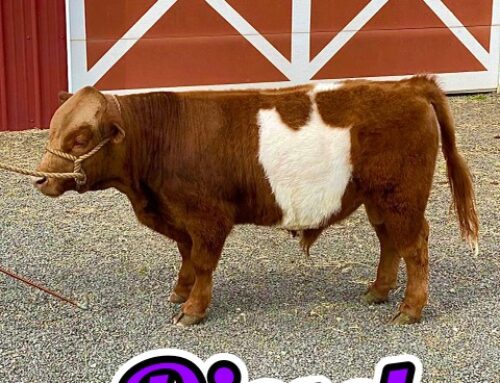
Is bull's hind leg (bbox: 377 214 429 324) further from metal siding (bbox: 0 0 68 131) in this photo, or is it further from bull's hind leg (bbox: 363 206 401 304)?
metal siding (bbox: 0 0 68 131)

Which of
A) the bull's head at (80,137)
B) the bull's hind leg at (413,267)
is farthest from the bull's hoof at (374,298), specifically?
the bull's head at (80,137)

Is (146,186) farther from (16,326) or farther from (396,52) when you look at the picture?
(396,52)

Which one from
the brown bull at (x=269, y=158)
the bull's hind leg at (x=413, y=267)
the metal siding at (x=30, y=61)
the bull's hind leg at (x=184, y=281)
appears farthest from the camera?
the metal siding at (x=30, y=61)

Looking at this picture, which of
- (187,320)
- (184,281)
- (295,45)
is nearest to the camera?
(187,320)

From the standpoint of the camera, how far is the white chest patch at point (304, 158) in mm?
4090

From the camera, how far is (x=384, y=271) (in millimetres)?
4520

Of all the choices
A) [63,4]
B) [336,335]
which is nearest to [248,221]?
[336,335]

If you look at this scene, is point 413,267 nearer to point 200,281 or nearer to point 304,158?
point 304,158

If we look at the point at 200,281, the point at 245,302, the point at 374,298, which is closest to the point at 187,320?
the point at 200,281

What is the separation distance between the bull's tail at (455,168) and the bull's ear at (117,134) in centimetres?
146

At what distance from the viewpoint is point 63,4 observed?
26.1 ft

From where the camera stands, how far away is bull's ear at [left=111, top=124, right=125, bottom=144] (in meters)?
3.91

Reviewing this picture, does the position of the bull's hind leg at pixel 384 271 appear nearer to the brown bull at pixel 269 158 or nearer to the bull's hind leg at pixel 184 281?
the brown bull at pixel 269 158

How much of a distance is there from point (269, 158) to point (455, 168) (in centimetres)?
97
